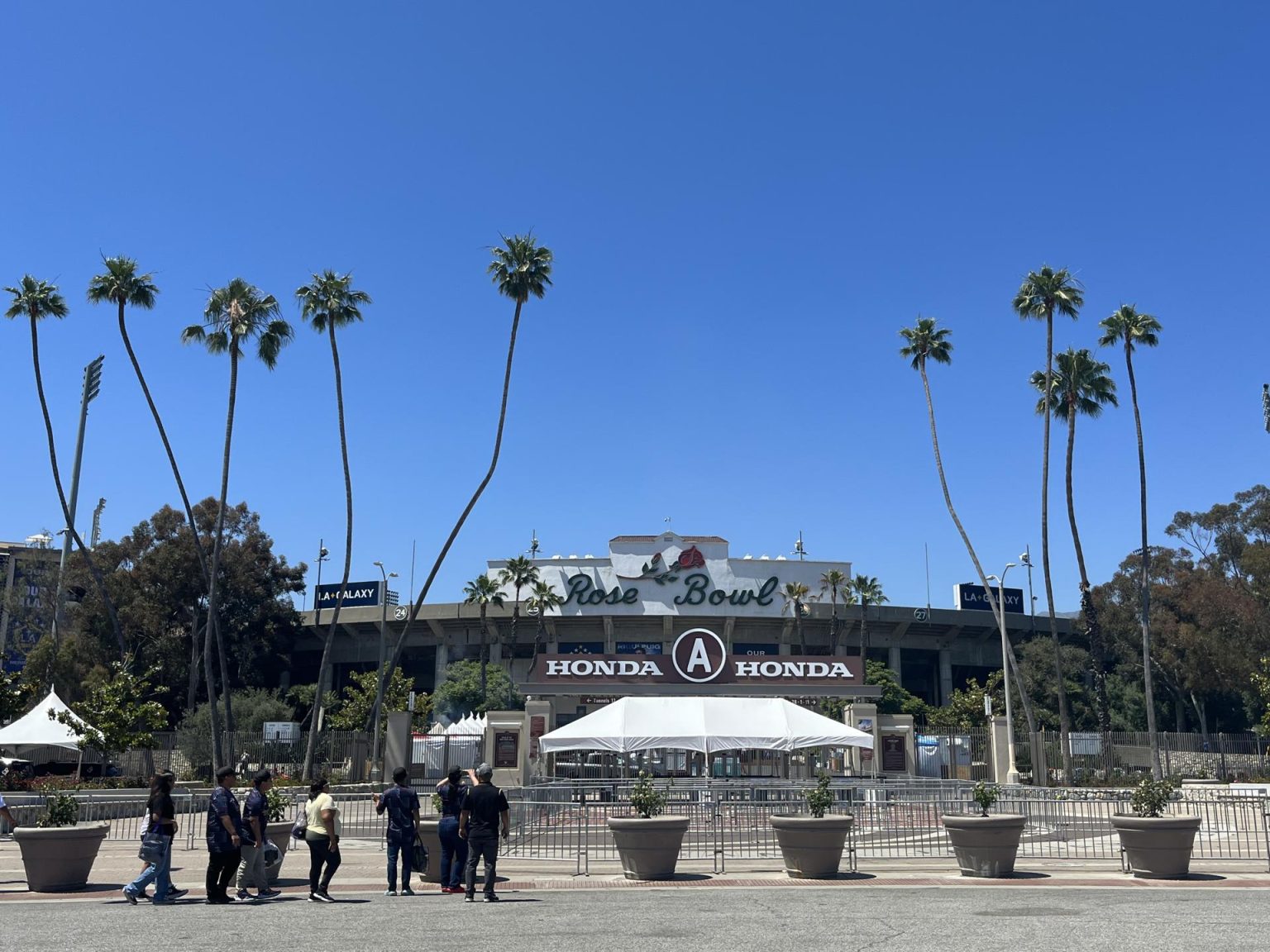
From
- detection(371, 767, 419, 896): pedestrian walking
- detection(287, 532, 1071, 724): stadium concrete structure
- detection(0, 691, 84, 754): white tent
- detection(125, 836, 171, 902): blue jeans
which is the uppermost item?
detection(287, 532, 1071, 724): stadium concrete structure

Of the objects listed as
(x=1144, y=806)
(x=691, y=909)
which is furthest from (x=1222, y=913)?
(x=691, y=909)

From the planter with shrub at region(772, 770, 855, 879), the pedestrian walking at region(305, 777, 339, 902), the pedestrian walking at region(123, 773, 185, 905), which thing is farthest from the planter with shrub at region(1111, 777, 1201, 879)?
the pedestrian walking at region(123, 773, 185, 905)

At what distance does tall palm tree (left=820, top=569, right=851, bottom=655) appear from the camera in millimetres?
79125

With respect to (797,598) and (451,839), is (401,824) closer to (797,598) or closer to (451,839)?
(451,839)

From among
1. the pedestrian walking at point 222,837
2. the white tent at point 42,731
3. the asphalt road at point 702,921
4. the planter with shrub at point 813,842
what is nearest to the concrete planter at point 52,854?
the asphalt road at point 702,921

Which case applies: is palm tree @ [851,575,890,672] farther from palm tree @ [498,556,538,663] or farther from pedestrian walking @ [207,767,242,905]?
pedestrian walking @ [207,767,242,905]

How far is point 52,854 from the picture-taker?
14.4 metres

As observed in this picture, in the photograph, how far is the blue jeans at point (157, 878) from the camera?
1327cm

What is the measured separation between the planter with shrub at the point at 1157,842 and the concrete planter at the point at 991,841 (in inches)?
60.2

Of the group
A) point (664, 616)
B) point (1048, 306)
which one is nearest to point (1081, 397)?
point (1048, 306)

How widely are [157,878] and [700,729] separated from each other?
39.9 feet

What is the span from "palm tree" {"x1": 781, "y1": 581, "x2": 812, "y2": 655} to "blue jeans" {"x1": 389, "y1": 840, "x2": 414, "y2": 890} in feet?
211

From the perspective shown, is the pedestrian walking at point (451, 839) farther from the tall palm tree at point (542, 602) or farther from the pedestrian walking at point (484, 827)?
the tall palm tree at point (542, 602)

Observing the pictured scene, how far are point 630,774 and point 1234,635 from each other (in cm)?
3898
